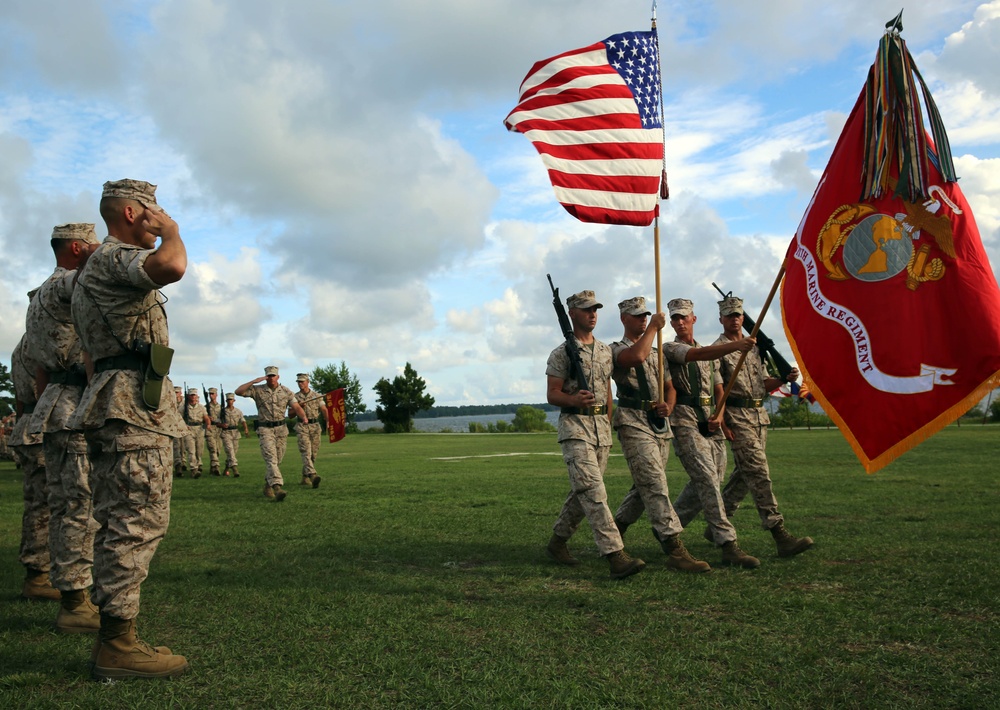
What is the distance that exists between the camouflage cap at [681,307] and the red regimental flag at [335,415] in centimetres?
1432

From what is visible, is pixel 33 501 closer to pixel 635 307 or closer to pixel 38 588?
pixel 38 588

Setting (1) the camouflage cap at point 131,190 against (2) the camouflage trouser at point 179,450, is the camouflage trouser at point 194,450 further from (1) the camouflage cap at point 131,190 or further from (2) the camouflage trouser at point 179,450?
(1) the camouflage cap at point 131,190

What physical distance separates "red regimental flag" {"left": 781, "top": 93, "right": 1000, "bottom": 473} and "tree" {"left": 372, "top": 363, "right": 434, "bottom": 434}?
205 feet

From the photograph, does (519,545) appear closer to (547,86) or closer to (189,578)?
(189,578)

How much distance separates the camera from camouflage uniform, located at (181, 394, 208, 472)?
20.5 meters

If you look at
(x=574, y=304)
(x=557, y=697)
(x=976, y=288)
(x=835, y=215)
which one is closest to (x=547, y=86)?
(x=574, y=304)

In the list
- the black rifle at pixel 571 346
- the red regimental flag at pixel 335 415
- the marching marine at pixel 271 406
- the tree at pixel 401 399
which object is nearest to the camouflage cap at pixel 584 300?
the black rifle at pixel 571 346

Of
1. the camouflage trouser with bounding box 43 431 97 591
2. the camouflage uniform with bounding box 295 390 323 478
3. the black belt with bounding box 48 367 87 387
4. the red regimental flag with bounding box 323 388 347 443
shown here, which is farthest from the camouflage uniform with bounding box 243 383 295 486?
the camouflage trouser with bounding box 43 431 97 591

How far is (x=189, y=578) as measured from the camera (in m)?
6.51

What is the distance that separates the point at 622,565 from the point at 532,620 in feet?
4.55

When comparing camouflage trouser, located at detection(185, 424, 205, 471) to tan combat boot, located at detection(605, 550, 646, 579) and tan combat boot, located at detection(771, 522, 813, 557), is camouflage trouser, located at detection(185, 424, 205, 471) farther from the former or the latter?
tan combat boot, located at detection(771, 522, 813, 557)

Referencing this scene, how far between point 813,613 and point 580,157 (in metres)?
4.34

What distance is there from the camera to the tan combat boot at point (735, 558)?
6727mm

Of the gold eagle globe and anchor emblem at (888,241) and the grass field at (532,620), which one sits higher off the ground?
the gold eagle globe and anchor emblem at (888,241)
